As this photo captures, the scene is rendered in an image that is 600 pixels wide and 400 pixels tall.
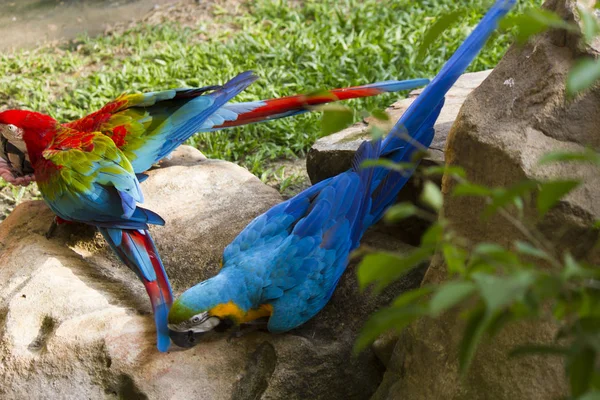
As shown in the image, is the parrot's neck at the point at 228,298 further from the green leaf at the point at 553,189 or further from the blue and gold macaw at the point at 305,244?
the green leaf at the point at 553,189

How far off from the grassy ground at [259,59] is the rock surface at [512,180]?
4.96ft

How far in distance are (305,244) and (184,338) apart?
441 mm

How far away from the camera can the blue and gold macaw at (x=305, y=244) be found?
6.33ft

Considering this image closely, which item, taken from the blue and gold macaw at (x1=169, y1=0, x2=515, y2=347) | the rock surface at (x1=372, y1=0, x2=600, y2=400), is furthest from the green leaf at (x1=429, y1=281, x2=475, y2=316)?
the blue and gold macaw at (x1=169, y1=0, x2=515, y2=347)

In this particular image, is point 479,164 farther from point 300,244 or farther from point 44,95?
point 44,95

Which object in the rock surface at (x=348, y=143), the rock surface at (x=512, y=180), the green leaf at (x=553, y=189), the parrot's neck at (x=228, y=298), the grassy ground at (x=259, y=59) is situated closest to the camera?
the green leaf at (x=553, y=189)

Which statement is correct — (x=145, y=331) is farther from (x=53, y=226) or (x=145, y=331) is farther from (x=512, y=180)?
(x=512, y=180)

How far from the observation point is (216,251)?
236cm

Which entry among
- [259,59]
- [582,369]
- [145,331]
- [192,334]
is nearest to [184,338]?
[192,334]

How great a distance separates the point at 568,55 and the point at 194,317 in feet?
3.81

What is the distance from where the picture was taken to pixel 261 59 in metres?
3.73

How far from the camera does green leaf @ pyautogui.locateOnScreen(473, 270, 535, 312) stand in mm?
507

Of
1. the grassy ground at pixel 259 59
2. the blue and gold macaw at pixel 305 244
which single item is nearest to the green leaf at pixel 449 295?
the blue and gold macaw at pixel 305 244

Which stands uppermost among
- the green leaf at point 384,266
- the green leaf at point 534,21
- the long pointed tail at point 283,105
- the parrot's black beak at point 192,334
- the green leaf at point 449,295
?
the green leaf at point 534,21
